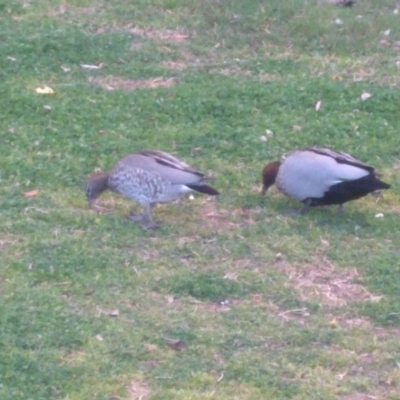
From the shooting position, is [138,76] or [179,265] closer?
[179,265]

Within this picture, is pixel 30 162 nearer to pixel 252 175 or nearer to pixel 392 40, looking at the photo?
pixel 252 175

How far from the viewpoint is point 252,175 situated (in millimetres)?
8383

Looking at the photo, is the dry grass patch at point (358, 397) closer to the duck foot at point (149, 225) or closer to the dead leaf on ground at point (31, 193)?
the duck foot at point (149, 225)

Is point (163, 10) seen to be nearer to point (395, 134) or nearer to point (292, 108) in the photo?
point (292, 108)

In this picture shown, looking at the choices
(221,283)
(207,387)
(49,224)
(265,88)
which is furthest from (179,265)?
(265,88)

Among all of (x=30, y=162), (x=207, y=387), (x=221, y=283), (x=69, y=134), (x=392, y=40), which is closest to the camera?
A: (x=207, y=387)

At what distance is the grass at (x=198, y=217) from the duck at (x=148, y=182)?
17 centimetres

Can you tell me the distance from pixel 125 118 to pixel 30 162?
124cm

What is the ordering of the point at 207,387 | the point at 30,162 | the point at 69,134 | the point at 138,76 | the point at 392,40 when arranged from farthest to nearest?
the point at 392,40 < the point at 138,76 < the point at 69,134 < the point at 30,162 < the point at 207,387

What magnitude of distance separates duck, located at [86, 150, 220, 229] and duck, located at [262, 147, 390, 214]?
26.7 inches

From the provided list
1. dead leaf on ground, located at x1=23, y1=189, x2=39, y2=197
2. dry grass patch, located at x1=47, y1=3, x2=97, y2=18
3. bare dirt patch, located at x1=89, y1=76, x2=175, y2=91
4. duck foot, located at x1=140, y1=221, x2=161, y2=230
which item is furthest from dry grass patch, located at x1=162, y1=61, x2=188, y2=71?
duck foot, located at x1=140, y1=221, x2=161, y2=230

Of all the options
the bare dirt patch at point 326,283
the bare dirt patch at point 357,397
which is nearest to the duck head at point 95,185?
the bare dirt patch at point 326,283

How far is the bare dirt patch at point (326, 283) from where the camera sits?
6.37 metres

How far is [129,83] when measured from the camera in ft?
33.2
